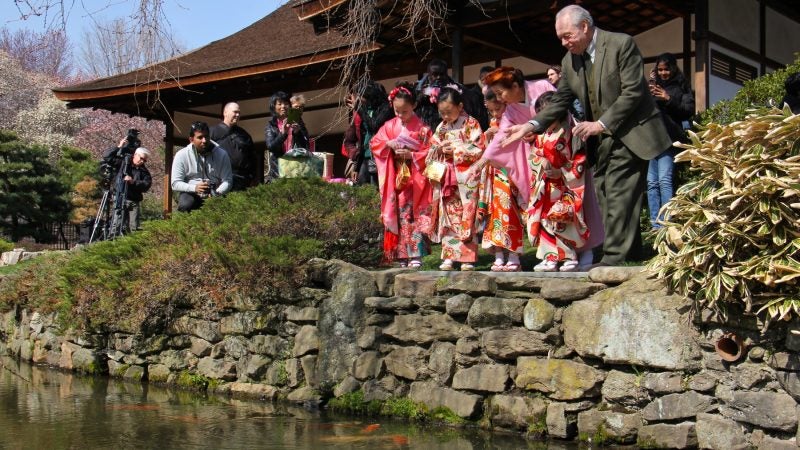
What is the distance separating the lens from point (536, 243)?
706 centimetres

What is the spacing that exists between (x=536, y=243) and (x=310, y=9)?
19.0 ft

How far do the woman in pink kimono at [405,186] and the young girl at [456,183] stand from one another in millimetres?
353

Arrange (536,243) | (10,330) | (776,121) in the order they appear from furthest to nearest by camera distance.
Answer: (10,330) < (536,243) < (776,121)

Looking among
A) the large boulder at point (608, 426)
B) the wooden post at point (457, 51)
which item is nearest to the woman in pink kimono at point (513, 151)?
the large boulder at point (608, 426)

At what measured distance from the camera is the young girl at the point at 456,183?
740 cm

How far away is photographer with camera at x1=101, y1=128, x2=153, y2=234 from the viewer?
12758mm

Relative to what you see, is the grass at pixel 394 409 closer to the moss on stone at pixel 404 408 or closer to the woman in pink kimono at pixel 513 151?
the moss on stone at pixel 404 408

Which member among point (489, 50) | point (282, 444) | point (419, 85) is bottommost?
point (282, 444)

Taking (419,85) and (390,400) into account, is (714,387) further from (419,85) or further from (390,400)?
(419,85)

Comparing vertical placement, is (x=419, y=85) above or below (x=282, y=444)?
above

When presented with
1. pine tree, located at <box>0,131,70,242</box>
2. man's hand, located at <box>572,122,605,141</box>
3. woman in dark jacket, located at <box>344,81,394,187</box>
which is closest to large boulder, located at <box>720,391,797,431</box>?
man's hand, located at <box>572,122,605,141</box>

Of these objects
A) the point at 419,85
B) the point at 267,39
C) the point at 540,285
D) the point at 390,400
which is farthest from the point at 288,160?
Answer: the point at 267,39

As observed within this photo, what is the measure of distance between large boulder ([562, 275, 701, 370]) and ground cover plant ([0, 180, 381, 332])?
2.84 meters

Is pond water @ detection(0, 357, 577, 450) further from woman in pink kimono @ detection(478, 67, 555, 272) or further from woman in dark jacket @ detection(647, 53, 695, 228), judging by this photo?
woman in dark jacket @ detection(647, 53, 695, 228)
